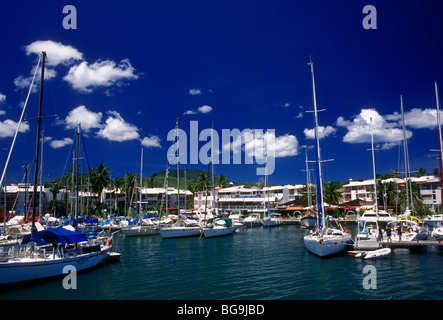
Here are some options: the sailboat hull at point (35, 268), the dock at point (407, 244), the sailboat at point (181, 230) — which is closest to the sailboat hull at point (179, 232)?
the sailboat at point (181, 230)

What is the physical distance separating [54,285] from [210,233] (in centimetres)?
3167

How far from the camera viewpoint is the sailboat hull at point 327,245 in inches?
1138

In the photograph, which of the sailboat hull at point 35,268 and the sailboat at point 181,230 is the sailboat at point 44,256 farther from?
the sailboat at point 181,230

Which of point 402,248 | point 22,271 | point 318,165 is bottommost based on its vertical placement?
point 402,248

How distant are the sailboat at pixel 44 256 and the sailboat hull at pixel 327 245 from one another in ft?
71.0

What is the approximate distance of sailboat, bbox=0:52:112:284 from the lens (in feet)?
65.4

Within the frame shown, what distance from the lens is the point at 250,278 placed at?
22.7 m

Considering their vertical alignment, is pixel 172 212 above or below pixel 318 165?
below

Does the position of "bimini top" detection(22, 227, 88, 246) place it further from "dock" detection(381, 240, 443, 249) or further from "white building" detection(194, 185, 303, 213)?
"white building" detection(194, 185, 303, 213)
